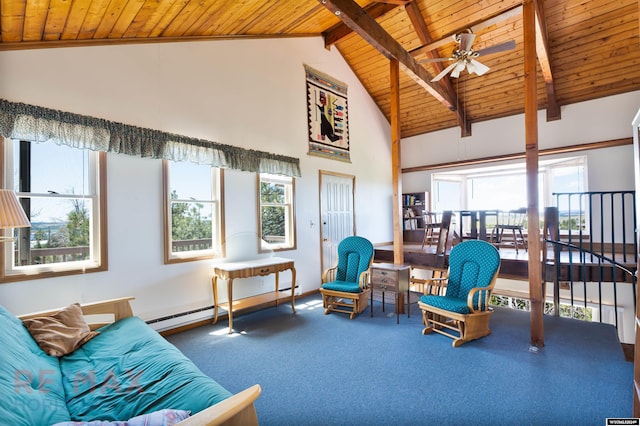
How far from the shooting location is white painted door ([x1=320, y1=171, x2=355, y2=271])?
584 cm

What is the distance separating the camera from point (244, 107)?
4543mm

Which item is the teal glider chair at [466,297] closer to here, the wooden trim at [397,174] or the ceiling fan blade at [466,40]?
the wooden trim at [397,174]

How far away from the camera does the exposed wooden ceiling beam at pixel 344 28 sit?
512 cm

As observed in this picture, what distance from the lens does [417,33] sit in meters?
5.22

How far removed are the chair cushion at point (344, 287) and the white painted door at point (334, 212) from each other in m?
1.30

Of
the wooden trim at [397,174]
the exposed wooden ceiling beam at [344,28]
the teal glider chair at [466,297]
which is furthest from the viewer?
the exposed wooden ceiling beam at [344,28]

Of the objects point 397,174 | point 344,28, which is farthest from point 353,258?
point 344,28

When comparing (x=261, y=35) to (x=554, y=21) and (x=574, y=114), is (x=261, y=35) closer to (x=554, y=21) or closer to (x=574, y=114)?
(x=554, y=21)

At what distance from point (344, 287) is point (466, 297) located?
1.55 m

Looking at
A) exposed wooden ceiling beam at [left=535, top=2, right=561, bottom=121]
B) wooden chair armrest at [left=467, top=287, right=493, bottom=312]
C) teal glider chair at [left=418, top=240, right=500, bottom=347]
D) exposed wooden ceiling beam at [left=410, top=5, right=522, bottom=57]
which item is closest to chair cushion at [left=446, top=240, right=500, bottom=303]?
teal glider chair at [left=418, top=240, right=500, bottom=347]

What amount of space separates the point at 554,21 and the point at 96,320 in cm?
742

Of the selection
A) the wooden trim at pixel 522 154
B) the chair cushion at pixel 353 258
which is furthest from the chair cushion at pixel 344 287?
the wooden trim at pixel 522 154

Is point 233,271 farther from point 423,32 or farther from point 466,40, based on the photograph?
point 423,32

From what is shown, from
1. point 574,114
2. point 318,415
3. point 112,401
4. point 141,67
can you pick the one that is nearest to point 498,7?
point 574,114
